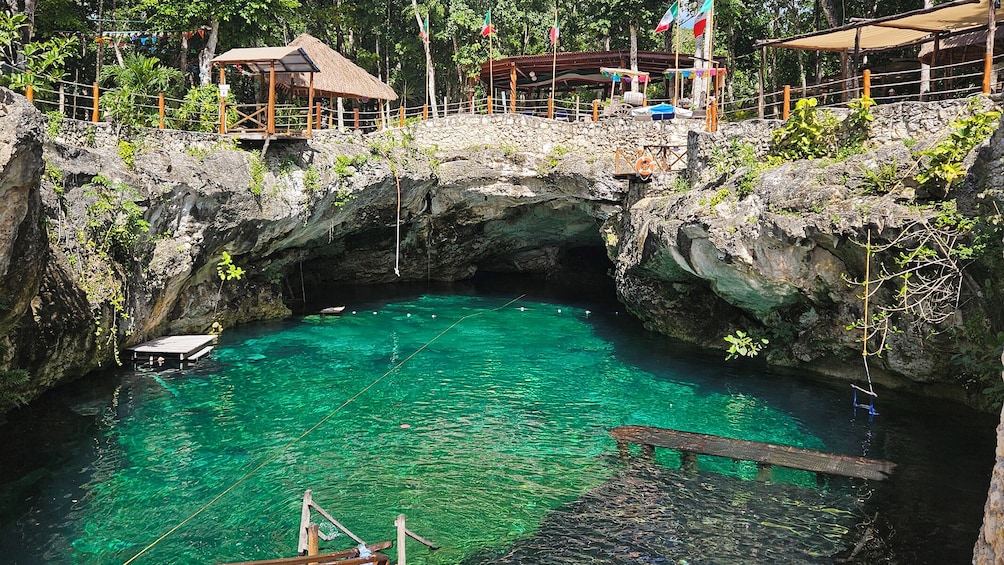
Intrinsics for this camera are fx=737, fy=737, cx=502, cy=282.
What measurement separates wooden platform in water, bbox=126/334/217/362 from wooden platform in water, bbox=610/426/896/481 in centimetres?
1180

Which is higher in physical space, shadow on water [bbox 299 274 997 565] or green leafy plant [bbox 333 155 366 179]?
green leafy plant [bbox 333 155 366 179]

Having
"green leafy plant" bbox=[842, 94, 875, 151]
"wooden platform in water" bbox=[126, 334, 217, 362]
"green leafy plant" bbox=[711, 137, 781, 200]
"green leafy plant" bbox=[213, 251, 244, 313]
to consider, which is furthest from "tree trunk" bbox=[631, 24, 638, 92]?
"wooden platform in water" bbox=[126, 334, 217, 362]

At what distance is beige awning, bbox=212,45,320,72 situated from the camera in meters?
20.1

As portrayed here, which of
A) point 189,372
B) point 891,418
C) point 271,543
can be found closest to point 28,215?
point 271,543

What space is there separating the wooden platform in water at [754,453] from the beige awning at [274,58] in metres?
13.3

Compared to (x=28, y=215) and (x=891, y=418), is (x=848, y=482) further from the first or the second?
(x=28, y=215)

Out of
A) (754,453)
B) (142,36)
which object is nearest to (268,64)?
(142,36)

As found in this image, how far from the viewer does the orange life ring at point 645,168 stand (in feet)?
76.5

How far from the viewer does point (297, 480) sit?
1319 centimetres

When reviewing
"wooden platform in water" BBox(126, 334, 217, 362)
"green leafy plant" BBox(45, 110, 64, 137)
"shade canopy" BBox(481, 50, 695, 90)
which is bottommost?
"wooden platform in water" BBox(126, 334, 217, 362)

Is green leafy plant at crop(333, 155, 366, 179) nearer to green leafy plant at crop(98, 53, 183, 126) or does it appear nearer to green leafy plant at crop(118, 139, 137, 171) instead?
green leafy plant at crop(98, 53, 183, 126)

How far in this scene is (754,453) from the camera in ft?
44.5

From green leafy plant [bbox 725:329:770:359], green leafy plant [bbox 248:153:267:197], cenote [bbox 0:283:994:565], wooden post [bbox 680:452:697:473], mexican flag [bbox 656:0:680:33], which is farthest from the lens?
mexican flag [bbox 656:0:680:33]

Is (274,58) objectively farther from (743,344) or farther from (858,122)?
(858,122)
